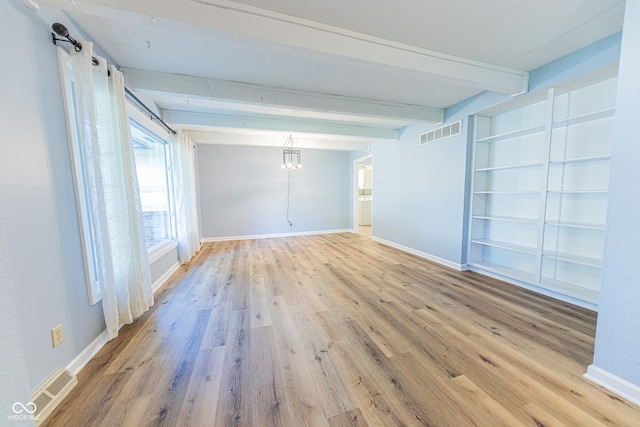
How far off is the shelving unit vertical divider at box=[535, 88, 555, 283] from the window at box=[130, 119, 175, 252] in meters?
4.60

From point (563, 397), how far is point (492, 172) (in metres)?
2.93

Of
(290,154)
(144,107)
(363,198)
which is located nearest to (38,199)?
(144,107)

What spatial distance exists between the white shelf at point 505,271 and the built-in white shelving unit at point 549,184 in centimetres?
1

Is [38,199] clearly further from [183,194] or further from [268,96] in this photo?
[183,194]

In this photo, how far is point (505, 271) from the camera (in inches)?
121

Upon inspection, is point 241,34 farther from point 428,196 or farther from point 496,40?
point 428,196

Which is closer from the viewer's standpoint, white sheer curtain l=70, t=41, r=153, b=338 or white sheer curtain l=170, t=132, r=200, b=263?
white sheer curtain l=70, t=41, r=153, b=338

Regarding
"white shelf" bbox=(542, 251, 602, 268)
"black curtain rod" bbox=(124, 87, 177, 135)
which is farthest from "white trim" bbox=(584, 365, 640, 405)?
"black curtain rod" bbox=(124, 87, 177, 135)

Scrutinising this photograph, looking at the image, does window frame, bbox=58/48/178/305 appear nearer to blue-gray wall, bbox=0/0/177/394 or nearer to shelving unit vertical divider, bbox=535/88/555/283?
blue-gray wall, bbox=0/0/177/394

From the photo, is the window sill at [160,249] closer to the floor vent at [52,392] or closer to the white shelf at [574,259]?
the floor vent at [52,392]

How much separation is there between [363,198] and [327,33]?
6484mm

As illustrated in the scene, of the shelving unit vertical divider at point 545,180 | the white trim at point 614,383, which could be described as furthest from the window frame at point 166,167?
the shelving unit vertical divider at point 545,180

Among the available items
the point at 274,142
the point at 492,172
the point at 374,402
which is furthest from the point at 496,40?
the point at 274,142

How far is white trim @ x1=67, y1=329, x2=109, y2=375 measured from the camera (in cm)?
150
